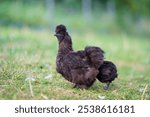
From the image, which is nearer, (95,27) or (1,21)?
(1,21)

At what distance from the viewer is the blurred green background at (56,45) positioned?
383 inches

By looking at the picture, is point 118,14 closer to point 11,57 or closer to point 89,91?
point 11,57

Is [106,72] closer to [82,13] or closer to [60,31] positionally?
[60,31]

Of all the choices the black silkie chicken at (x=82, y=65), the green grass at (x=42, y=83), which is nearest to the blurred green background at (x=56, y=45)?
the green grass at (x=42, y=83)

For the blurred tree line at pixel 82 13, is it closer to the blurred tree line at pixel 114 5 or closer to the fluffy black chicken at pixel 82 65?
the blurred tree line at pixel 114 5

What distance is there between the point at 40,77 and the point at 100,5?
25711 millimetres

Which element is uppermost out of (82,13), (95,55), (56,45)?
(82,13)

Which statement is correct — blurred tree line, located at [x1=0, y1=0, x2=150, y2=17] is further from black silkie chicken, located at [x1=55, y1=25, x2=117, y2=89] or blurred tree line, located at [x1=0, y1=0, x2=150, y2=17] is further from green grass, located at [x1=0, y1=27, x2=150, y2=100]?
black silkie chicken, located at [x1=55, y1=25, x2=117, y2=89]

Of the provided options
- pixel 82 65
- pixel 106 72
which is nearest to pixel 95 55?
pixel 82 65

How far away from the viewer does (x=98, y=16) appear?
34.8 m

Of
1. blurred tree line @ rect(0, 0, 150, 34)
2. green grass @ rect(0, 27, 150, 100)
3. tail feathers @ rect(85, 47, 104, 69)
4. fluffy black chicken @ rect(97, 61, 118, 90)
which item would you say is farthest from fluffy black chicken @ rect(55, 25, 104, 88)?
blurred tree line @ rect(0, 0, 150, 34)

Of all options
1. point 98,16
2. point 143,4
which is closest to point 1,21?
point 98,16

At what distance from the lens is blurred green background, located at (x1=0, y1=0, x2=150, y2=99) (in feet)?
31.9

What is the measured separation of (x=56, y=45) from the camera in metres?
18.3
